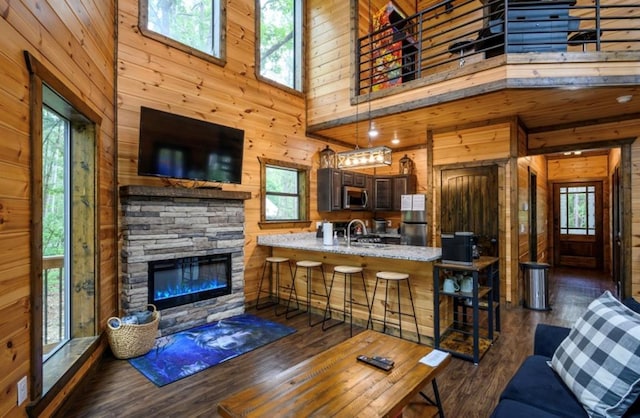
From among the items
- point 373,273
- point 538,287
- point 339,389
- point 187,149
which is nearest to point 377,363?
point 339,389

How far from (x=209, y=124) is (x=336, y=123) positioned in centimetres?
214

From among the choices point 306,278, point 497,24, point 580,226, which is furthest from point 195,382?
point 580,226

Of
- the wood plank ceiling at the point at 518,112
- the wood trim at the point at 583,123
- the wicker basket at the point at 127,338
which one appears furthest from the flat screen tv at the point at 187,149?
the wood trim at the point at 583,123

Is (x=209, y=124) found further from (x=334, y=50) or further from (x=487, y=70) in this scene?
(x=487, y=70)

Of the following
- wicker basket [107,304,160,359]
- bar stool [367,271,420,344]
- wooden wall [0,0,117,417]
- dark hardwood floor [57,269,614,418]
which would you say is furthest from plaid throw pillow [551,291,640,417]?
wicker basket [107,304,160,359]

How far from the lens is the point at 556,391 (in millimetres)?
1657

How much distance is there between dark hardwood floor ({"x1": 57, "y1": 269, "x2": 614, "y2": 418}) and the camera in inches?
92.0

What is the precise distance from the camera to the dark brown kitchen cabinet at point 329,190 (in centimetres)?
587

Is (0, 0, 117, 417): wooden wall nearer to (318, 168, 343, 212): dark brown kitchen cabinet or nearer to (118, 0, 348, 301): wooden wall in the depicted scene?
(118, 0, 348, 301): wooden wall

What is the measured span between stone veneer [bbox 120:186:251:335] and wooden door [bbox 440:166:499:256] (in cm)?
339

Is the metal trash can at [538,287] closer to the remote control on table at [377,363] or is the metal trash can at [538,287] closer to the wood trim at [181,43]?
the remote control on table at [377,363]

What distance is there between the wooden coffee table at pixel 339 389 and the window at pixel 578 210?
8093mm

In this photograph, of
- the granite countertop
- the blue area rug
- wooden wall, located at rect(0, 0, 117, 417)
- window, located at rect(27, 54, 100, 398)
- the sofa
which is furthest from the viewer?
the granite countertop

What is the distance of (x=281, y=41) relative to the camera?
561 cm
